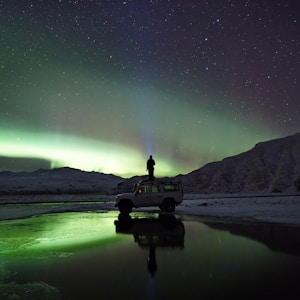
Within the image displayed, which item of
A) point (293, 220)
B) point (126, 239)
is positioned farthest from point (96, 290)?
point (293, 220)

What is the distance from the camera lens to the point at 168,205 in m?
24.5

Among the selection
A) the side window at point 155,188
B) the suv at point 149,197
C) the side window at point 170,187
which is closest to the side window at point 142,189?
the suv at point 149,197

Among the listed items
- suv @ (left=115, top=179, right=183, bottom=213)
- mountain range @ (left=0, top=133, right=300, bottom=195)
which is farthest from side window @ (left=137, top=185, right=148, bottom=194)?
mountain range @ (left=0, top=133, right=300, bottom=195)

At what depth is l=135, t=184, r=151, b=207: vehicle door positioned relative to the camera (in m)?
24.3

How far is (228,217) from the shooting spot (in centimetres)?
1952

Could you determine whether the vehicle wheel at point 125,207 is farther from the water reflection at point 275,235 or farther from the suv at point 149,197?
the water reflection at point 275,235

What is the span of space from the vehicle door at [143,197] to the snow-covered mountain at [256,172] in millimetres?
65688

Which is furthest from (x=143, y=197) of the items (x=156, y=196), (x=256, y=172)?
(x=256, y=172)

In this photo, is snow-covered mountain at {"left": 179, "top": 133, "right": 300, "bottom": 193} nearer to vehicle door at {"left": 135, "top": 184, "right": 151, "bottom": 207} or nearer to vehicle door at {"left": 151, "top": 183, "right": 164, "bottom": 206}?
vehicle door at {"left": 151, "top": 183, "right": 164, "bottom": 206}

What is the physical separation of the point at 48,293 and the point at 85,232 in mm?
8496

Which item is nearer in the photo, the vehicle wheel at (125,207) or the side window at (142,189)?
the vehicle wheel at (125,207)

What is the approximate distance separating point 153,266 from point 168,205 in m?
16.9

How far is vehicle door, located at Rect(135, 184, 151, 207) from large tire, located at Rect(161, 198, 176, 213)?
3.59ft

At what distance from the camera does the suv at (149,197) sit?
24344 mm
